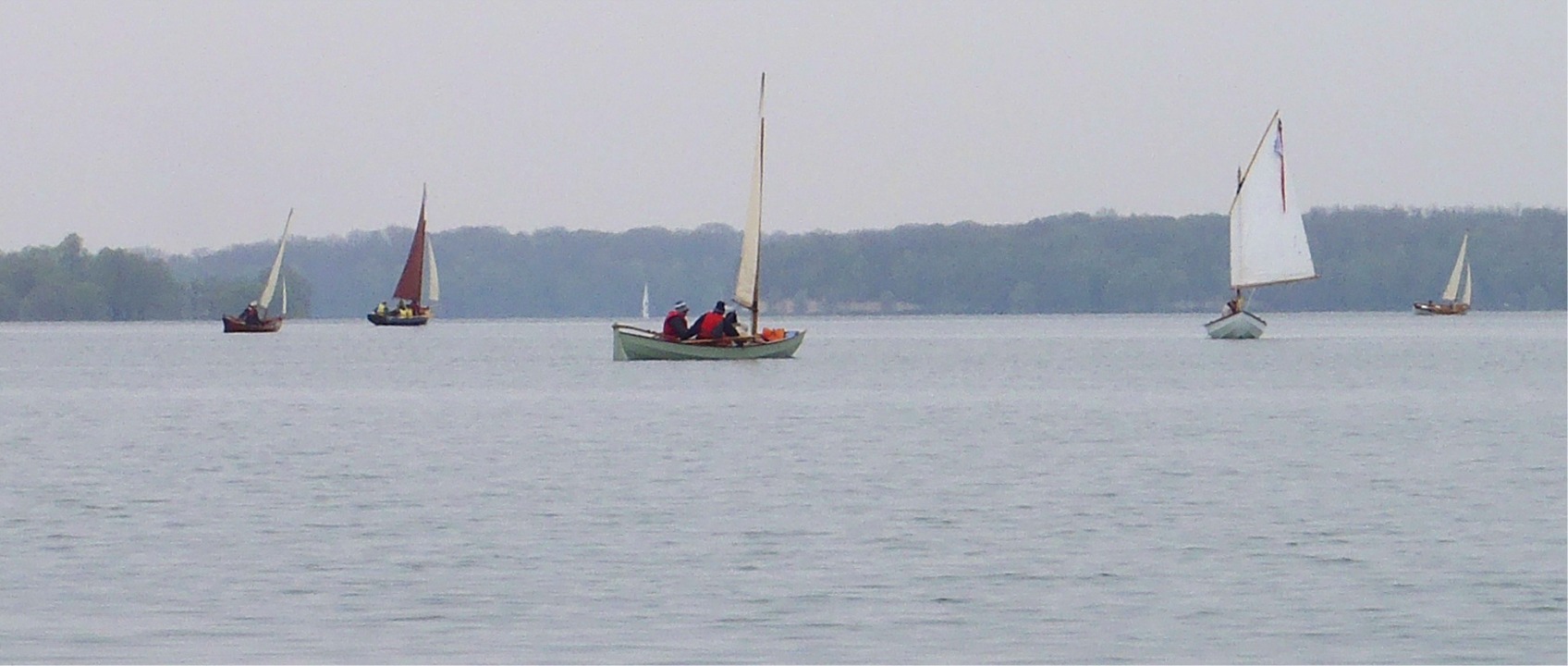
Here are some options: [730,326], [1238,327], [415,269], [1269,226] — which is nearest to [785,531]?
[730,326]

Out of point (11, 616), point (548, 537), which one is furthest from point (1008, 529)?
point (11, 616)

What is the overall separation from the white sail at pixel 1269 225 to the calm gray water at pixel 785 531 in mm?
39920

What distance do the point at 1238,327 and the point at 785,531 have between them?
76.3m

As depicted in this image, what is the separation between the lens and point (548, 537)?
20531mm

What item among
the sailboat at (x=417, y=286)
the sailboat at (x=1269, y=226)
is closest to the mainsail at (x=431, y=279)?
the sailboat at (x=417, y=286)

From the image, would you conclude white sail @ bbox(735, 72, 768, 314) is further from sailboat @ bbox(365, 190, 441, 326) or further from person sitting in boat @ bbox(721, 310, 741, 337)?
sailboat @ bbox(365, 190, 441, 326)

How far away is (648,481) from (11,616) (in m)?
11.1

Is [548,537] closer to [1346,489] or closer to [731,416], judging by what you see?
[1346,489]

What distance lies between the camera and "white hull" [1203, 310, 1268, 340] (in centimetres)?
9431

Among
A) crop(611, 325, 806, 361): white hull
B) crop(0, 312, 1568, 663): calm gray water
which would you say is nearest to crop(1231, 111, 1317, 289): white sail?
crop(611, 325, 806, 361): white hull

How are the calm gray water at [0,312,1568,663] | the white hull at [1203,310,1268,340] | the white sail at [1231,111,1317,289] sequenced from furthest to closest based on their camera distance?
the white hull at [1203,310,1268,340]
the white sail at [1231,111,1317,289]
the calm gray water at [0,312,1568,663]

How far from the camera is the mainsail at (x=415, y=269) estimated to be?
396 feet

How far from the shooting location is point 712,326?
6266 centimetres

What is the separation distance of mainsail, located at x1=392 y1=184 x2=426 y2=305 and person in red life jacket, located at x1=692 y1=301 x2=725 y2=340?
59025 mm
